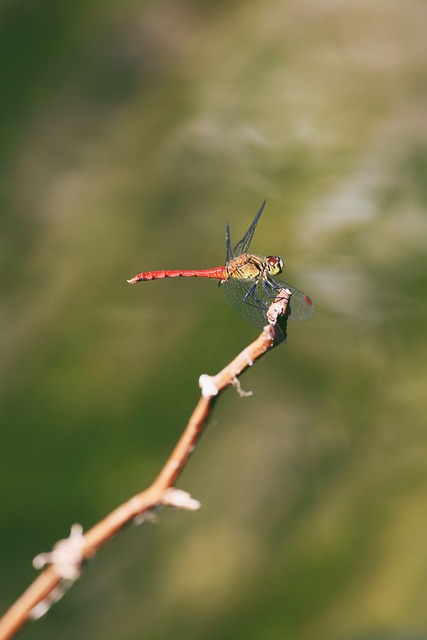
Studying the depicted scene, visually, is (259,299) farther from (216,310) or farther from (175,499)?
(175,499)

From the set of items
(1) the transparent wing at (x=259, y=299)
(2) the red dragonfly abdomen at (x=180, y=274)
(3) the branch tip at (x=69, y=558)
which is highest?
(2) the red dragonfly abdomen at (x=180, y=274)

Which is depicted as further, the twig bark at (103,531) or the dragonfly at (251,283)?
the dragonfly at (251,283)

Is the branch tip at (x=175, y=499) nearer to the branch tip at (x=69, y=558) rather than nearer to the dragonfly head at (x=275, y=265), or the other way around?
the branch tip at (x=69, y=558)

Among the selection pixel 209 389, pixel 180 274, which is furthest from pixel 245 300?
pixel 209 389

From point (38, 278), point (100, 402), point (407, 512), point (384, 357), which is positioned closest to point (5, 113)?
point (38, 278)

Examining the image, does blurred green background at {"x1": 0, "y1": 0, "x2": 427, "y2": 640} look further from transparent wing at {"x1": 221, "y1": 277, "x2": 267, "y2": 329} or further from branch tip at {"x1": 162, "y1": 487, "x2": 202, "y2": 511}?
branch tip at {"x1": 162, "y1": 487, "x2": 202, "y2": 511}

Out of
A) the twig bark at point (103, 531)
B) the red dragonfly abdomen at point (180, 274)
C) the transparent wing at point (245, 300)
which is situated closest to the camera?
the twig bark at point (103, 531)

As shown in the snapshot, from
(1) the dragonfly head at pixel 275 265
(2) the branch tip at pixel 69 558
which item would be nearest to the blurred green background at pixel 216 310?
(1) the dragonfly head at pixel 275 265
